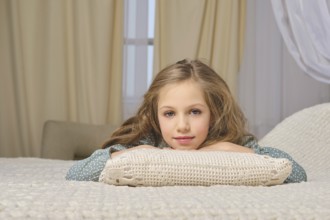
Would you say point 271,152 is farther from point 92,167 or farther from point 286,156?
point 92,167

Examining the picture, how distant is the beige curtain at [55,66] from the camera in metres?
2.79

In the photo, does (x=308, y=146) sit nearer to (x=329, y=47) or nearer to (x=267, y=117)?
(x=329, y=47)

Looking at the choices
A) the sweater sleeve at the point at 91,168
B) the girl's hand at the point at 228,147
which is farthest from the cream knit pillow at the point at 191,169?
the girl's hand at the point at 228,147


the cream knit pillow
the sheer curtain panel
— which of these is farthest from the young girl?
the sheer curtain panel

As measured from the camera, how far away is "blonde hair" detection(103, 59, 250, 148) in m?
1.40

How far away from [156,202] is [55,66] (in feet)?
7.26

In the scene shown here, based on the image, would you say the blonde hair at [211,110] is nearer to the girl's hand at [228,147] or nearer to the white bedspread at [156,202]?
the girl's hand at [228,147]

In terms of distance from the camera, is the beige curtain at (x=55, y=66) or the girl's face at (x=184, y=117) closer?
the girl's face at (x=184, y=117)

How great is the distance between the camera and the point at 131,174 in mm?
896

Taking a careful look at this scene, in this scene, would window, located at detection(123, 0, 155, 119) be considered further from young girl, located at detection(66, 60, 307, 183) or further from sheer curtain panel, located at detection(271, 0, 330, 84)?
young girl, located at detection(66, 60, 307, 183)

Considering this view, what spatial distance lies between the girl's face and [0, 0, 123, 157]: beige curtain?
4.89 feet

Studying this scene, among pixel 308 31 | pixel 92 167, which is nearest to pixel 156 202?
pixel 92 167

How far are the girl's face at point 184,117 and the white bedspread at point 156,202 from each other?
1.43 feet

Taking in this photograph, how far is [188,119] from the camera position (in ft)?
4.33
